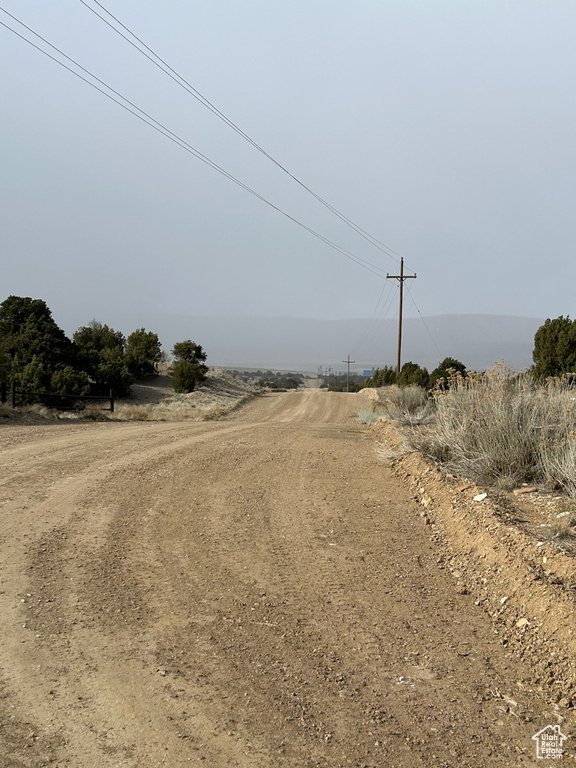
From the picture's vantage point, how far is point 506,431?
9305 mm

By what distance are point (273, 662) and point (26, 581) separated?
270 cm

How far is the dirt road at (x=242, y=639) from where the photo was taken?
363cm

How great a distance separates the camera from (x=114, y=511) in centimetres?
845

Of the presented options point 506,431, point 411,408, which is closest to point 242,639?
point 506,431

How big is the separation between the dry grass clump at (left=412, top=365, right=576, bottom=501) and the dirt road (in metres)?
1.50

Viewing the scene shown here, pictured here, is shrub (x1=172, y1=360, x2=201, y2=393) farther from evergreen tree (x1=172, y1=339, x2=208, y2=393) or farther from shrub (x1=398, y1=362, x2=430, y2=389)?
shrub (x1=398, y1=362, x2=430, y2=389)

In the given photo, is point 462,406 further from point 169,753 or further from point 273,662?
point 169,753

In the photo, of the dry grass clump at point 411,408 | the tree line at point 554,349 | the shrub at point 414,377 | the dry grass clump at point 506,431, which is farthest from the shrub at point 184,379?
the dry grass clump at point 506,431

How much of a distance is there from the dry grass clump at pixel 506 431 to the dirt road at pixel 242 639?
1.50m

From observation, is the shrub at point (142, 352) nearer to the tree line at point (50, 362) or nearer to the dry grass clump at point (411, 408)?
the tree line at point (50, 362)

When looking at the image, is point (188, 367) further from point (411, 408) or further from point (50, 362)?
point (411, 408)

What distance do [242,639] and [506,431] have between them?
5782 mm

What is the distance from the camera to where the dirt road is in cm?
363

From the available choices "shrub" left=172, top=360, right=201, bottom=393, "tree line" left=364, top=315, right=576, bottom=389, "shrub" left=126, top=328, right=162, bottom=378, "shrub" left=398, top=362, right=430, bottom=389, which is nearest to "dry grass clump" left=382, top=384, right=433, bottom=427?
"tree line" left=364, top=315, right=576, bottom=389
